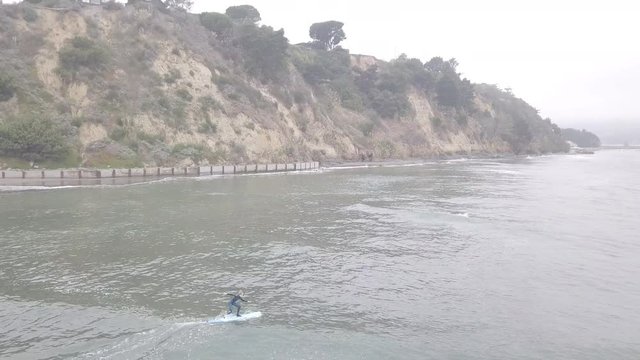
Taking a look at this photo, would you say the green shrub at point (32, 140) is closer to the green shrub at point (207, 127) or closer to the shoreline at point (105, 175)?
the shoreline at point (105, 175)

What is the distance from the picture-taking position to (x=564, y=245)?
35094 mm

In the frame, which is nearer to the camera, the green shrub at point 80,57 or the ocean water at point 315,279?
the ocean water at point 315,279

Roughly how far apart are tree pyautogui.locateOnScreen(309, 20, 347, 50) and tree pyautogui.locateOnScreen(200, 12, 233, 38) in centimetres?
4982

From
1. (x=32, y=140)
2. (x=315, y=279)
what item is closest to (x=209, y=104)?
(x=32, y=140)

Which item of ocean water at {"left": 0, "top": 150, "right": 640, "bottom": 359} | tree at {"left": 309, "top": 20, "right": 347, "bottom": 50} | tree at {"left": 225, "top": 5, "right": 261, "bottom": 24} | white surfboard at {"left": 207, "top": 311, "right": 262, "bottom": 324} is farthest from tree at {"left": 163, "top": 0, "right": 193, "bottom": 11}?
white surfboard at {"left": 207, "top": 311, "right": 262, "bottom": 324}

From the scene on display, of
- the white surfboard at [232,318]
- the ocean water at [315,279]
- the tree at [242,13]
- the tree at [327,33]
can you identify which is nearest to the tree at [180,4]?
the tree at [242,13]

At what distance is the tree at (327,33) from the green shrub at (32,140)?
10282cm

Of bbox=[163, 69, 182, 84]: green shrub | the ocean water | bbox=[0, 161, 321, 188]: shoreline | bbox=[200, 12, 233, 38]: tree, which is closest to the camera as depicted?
the ocean water

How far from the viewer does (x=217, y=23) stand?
110 metres

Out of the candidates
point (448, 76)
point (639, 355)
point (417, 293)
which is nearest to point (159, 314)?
point (417, 293)

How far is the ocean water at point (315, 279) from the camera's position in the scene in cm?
1889

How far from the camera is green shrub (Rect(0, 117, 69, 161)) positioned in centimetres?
6438

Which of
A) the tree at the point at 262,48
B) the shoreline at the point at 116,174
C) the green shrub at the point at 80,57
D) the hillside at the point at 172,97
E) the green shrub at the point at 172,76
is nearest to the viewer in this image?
the shoreline at the point at 116,174

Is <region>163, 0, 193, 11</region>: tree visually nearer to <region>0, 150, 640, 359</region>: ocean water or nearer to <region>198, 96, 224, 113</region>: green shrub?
<region>198, 96, 224, 113</region>: green shrub
